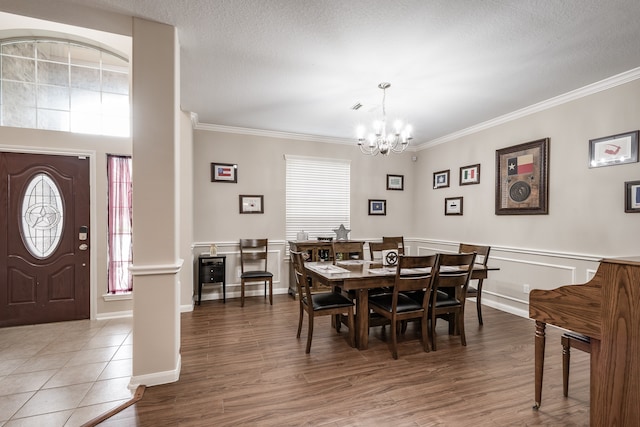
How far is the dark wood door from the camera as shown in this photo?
3420 mm

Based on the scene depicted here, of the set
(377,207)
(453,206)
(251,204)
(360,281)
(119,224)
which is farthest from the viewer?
(377,207)

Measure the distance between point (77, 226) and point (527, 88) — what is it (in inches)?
219

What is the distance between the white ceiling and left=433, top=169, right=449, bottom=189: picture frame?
4.60 ft

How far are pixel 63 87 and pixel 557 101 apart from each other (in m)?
6.00

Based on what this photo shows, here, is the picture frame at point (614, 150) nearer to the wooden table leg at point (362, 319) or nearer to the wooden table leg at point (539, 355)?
the wooden table leg at point (539, 355)

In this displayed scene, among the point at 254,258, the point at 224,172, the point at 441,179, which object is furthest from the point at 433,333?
the point at 224,172

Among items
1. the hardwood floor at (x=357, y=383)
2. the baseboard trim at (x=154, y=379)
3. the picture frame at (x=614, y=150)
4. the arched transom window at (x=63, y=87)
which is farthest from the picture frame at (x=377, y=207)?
the baseboard trim at (x=154, y=379)

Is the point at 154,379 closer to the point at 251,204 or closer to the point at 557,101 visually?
the point at 251,204

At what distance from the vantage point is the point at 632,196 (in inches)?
116

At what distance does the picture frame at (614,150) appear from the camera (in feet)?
9.71

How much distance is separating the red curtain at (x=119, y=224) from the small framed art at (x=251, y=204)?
162 centimetres

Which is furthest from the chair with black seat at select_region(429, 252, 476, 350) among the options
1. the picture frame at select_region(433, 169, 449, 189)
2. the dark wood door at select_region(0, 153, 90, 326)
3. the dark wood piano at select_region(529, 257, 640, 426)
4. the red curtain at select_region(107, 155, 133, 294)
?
the dark wood door at select_region(0, 153, 90, 326)

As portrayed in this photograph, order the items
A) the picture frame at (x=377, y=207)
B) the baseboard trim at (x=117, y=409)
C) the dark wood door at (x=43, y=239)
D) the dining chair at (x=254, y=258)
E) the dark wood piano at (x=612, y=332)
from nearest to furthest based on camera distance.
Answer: the dark wood piano at (x=612, y=332) → the baseboard trim at (x=117, y=409) → the dark wood door at (x=43, y=239) → the dining chair at (x=254, y=258) → the picture frame at (x=377, y=207)

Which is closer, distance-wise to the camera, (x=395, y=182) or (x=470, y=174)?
(x=470, y=174)
